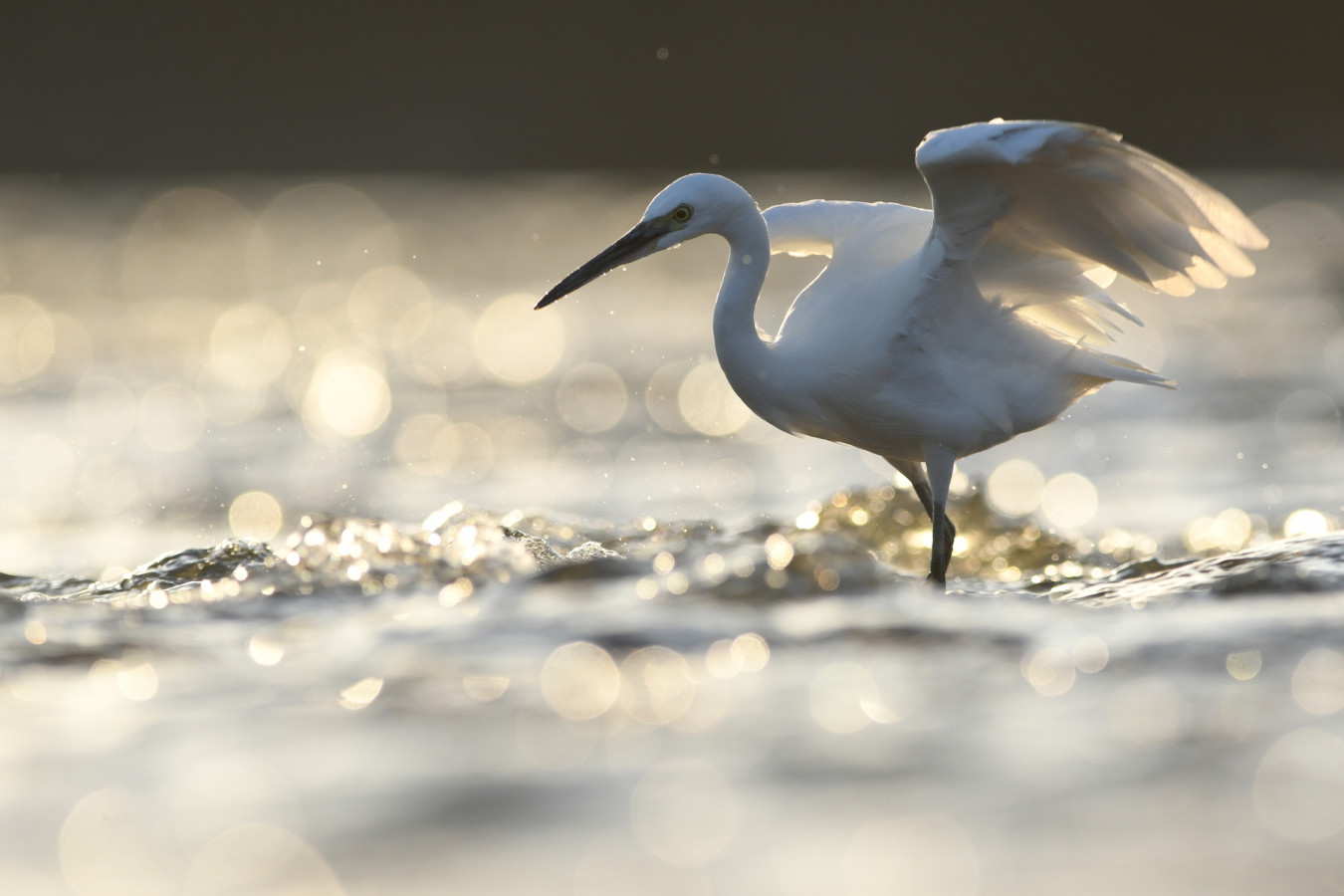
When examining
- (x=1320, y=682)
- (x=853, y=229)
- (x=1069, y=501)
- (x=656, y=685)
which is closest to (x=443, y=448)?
(x=1069, y=501)

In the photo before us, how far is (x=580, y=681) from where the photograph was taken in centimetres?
427

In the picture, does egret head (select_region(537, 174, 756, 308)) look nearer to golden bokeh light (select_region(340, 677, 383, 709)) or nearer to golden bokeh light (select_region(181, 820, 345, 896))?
golden bokeh light (select_region(340, 677, 383, 709))

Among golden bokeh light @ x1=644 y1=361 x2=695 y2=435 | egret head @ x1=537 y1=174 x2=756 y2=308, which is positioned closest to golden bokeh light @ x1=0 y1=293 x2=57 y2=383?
golden bokeh light @ x1=644 y1=361 x2=695 y2=435

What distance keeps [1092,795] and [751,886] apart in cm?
85

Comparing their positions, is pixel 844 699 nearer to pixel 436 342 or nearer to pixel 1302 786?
pixel 1302 786

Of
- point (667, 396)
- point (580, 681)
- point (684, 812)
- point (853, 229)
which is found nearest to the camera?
point (684, 812)

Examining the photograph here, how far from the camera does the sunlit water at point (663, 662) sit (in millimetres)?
3154

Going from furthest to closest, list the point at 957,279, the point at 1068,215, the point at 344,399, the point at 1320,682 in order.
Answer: the point at 344,399 → the point at 957,279 → the point at 1068,215 → the point at 1320,682

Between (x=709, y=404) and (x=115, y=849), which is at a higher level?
(x=115, y=849)

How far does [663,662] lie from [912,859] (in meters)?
1.46

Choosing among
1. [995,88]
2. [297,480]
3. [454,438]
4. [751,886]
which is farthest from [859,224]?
[995,88]

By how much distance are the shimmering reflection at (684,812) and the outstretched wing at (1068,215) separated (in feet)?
7.97

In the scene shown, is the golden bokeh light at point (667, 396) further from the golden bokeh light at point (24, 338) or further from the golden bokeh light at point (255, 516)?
the golden bokeh light at point (24, 338)

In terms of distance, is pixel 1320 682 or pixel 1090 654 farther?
pixel 1090 654
